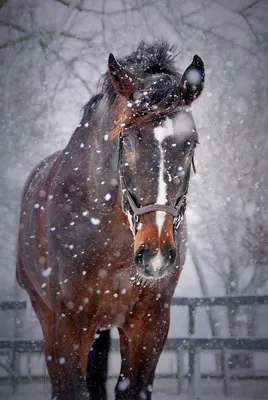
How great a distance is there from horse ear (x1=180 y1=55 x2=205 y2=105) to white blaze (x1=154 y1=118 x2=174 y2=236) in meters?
0.21

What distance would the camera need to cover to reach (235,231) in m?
8.62

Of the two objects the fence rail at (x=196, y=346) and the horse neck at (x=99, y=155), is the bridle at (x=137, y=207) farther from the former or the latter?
the fence rail at (x=196, y=346)

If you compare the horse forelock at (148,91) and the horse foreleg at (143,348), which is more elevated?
the horse forelock at (148,91)

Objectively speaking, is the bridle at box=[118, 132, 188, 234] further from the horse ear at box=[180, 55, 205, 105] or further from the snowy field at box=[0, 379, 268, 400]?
the snowy field at box=[0, 379, 268, 400]

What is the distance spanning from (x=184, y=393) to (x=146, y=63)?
3614 millimetres

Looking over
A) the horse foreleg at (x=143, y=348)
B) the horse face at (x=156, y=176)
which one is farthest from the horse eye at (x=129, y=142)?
the horse foreleg at (x=143, y=348)

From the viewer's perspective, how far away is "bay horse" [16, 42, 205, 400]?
1894 millimetres

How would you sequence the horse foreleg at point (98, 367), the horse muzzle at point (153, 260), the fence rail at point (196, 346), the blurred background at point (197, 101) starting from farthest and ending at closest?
the blurred background at point (197, 101)
the fence rail at point (196, 346)
the horse foreleg at point (98, 367)
the horse muzzle at point (153, 260)

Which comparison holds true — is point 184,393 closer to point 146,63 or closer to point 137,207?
point 137,207

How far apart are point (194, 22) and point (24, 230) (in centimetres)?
518

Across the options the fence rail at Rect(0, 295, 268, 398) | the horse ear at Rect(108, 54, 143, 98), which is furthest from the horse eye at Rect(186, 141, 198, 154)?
the fence rail at Rect(0, 295, 268, 398)

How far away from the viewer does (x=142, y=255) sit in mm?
1779

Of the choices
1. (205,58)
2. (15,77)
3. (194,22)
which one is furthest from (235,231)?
(15,77)

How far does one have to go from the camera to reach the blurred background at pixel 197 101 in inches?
281
